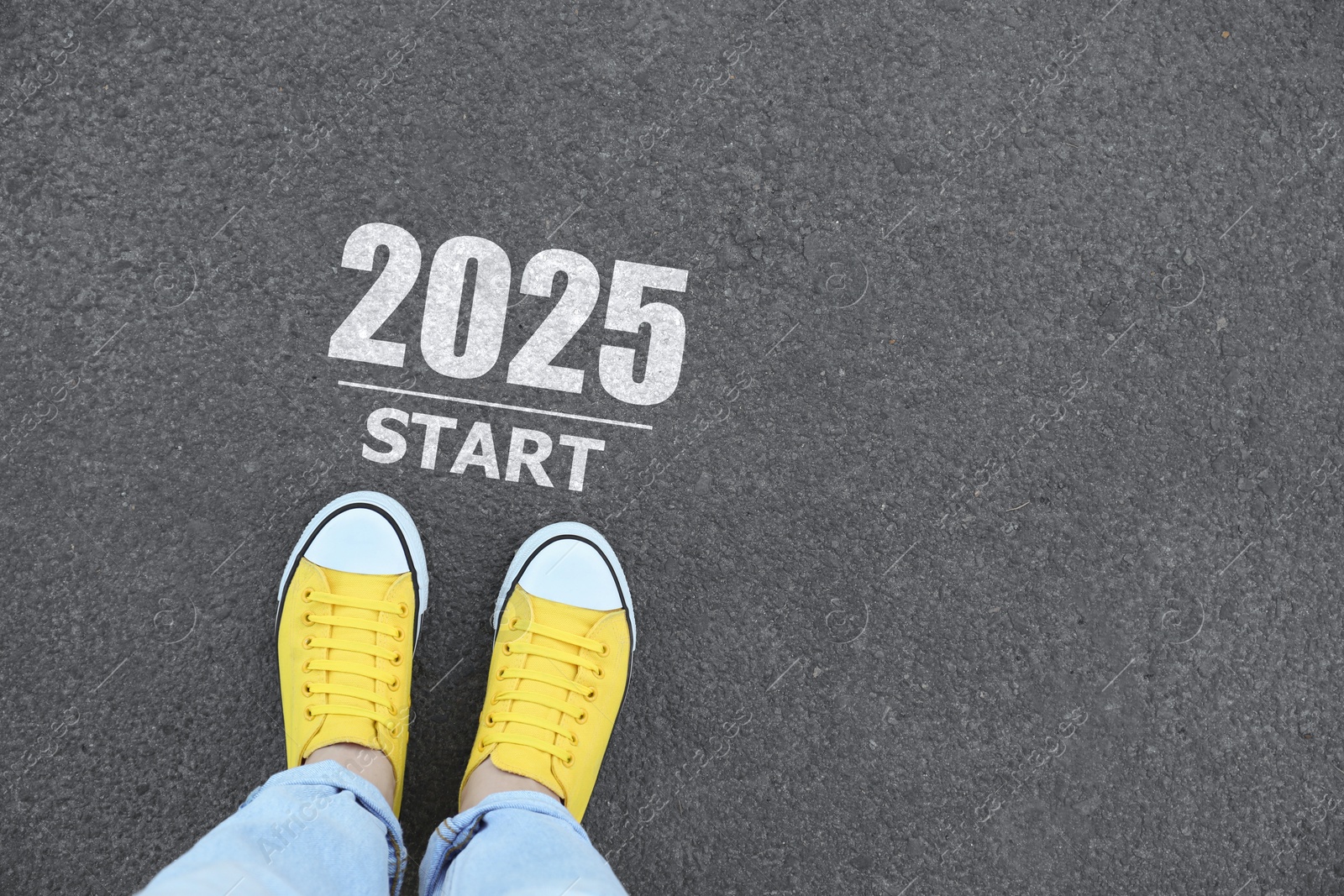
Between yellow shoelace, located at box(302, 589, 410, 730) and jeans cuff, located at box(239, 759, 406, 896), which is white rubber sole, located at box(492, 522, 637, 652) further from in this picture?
jeans cuff, located at box(239, 759, 406, 896)

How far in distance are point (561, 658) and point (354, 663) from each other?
54 centimetres

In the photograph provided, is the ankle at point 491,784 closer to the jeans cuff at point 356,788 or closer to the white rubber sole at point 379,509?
the jeans cuff at point 356,788

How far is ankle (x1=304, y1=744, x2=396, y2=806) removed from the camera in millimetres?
2088

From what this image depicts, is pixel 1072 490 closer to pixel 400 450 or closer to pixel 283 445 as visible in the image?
pixel 400 450

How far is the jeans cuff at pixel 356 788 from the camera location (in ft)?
6.16

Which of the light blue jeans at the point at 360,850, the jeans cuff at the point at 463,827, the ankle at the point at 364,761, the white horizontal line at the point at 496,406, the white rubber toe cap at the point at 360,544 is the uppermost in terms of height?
the white horizontal line at the point at 496,406

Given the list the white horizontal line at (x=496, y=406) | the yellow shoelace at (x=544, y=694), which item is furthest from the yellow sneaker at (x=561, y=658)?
the white horizontal line at (x=496, y=406)

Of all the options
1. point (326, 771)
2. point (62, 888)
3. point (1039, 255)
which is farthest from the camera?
point (1039, 255)

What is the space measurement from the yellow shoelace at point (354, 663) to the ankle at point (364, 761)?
3.2 inches

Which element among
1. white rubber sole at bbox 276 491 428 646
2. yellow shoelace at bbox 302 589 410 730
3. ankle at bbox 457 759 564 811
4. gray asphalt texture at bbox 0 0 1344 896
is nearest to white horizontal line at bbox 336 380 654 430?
gray asphalt texture at bbox 0 0 1344 896

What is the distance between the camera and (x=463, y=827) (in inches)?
74.2

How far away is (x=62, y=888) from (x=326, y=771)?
3.15 ft

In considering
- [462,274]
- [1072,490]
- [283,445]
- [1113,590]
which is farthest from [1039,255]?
[283,445]

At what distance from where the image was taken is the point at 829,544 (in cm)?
228
